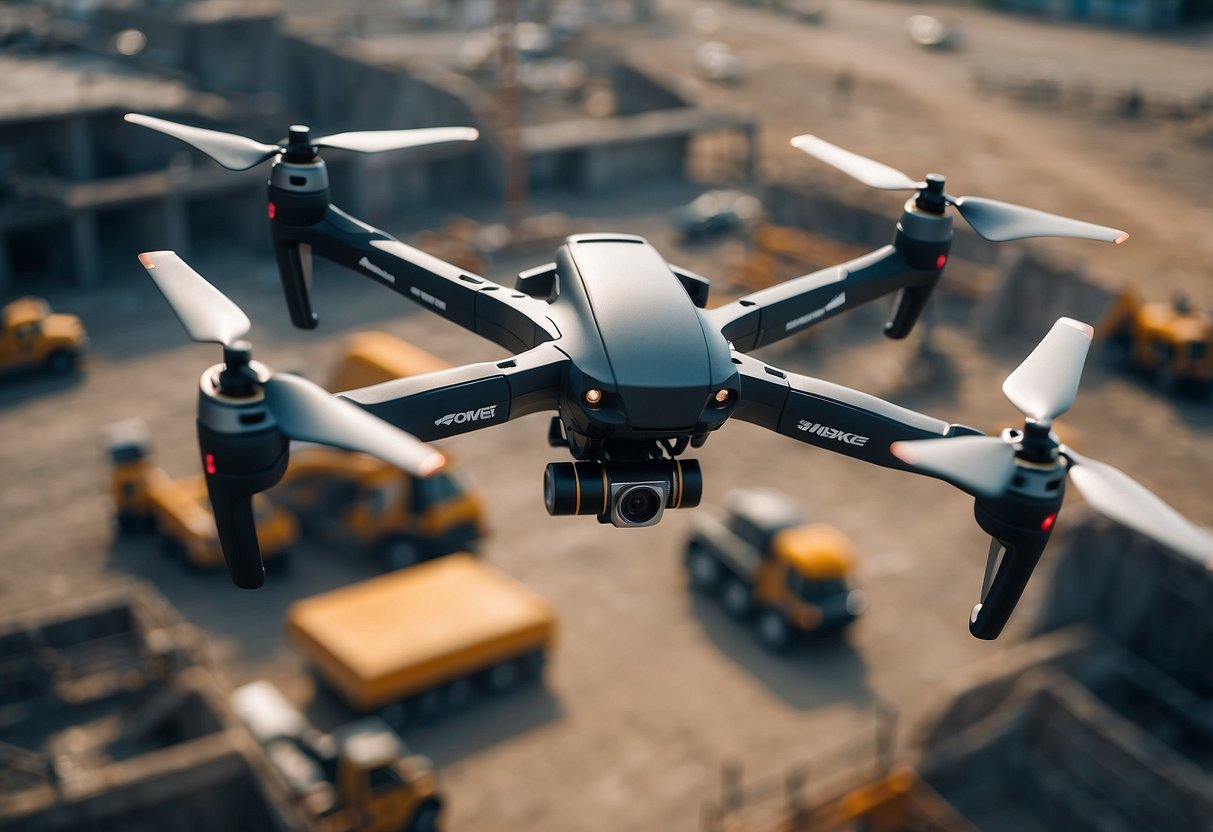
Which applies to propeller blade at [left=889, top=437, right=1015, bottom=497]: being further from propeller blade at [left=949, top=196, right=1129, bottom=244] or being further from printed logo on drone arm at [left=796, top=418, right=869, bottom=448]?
propeller blade at [left=949, top=196, right=1129, bottom=244]

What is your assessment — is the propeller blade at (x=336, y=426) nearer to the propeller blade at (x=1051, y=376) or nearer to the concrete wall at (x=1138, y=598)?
the propeller blade at (x=1051, y=376)

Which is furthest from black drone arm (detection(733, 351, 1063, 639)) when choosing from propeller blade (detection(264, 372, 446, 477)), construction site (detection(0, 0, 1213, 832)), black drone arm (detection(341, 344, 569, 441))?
propeller blade (detection(264, 372, 446, 477))

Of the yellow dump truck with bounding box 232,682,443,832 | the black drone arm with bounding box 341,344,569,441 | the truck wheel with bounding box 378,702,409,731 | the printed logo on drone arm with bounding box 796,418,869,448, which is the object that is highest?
the black drone arm with bounding box 341,344,569,441

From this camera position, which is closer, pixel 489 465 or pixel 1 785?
pixel 1 785

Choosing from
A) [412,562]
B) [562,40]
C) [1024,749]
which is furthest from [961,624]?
[562,40]

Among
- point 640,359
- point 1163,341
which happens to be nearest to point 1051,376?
point 640,359

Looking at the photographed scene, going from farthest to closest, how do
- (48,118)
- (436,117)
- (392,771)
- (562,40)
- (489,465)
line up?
(562,40) → (436,117) → (48,118) → (489,465) → (392,771)

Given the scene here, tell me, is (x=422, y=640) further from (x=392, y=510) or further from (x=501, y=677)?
(x=392, y=510)

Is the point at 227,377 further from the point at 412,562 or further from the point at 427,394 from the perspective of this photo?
the point at 412,562
